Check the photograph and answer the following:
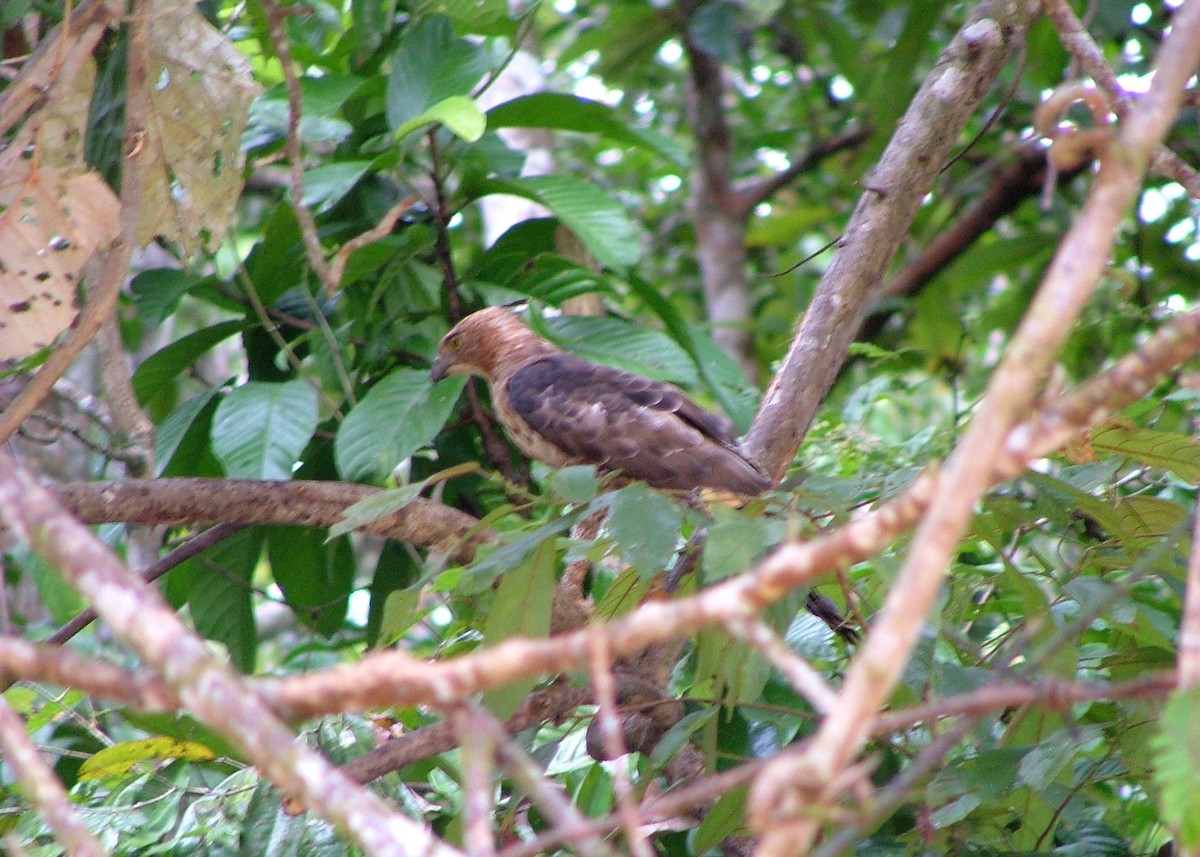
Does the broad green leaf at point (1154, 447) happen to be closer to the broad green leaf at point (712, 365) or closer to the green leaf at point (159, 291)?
the broad green leaf at point (712, 365)

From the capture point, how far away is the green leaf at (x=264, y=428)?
11.1ft

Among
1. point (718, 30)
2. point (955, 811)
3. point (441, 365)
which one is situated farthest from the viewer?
point (718, 30)

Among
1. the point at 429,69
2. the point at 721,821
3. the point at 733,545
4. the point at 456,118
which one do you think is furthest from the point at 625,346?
the point at 733,545

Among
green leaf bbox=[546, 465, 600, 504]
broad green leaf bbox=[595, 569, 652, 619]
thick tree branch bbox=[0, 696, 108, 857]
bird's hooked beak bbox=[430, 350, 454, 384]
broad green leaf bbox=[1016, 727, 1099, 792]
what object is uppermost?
thick tree branch bbox=[0, 696, 108, 857]

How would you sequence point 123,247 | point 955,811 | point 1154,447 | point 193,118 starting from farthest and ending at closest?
point 193,118 → point 123,247 → point 1154,447 → point 955,811

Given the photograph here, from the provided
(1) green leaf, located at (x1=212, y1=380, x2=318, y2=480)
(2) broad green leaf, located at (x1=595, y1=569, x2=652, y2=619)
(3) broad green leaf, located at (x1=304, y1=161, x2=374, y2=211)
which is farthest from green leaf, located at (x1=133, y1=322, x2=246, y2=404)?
(2) broad green leaf, located at (x1=595, y1=569, x2=652, y2=619)

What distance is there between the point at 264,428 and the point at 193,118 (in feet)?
2.80

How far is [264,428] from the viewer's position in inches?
137

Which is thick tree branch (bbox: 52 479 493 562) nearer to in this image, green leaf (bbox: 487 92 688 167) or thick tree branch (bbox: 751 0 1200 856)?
green leaf (bbox: 487 92 688 167)

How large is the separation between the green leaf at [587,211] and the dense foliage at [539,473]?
0.01 meters

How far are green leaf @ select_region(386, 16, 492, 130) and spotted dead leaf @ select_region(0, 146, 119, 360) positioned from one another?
1.18 meters

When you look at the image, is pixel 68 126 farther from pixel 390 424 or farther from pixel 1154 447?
pixel 1154 447

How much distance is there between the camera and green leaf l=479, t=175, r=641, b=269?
12.9 feet

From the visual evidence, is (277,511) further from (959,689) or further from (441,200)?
(959,689)
